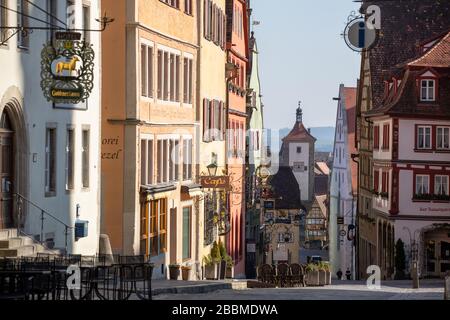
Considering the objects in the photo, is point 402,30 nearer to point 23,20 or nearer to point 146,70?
point 146,70

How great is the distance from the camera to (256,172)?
7481 centimetres

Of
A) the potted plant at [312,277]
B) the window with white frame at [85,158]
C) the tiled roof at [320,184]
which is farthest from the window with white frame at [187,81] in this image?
the tiled roof at [320,184]

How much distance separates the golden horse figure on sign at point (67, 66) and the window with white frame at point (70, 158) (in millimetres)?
5345

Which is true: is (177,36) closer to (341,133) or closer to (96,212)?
(96,212)

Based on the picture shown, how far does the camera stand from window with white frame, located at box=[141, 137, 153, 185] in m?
40.2

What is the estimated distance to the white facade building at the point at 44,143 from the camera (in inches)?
1153

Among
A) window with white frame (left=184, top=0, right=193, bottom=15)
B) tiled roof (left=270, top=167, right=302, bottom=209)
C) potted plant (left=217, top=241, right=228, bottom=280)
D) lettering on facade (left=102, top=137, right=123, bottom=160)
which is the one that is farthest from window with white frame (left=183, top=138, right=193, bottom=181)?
tiled roof (left=270, top=167, right=302, bottom=209)

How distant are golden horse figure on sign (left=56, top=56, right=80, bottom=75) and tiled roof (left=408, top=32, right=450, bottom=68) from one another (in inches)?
1443

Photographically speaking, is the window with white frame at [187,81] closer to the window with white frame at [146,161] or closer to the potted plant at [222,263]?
the window with white frame at [146,161]

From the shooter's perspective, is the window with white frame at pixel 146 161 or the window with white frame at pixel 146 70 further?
the window with white frame at pixel 146 161

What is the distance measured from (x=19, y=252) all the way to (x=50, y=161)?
4.55m

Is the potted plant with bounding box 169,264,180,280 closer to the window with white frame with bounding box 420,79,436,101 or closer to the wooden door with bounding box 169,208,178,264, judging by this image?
the wooden door with bounding box 169,208,178,264

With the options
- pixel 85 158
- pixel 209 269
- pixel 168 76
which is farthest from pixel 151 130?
pixel 209 269
